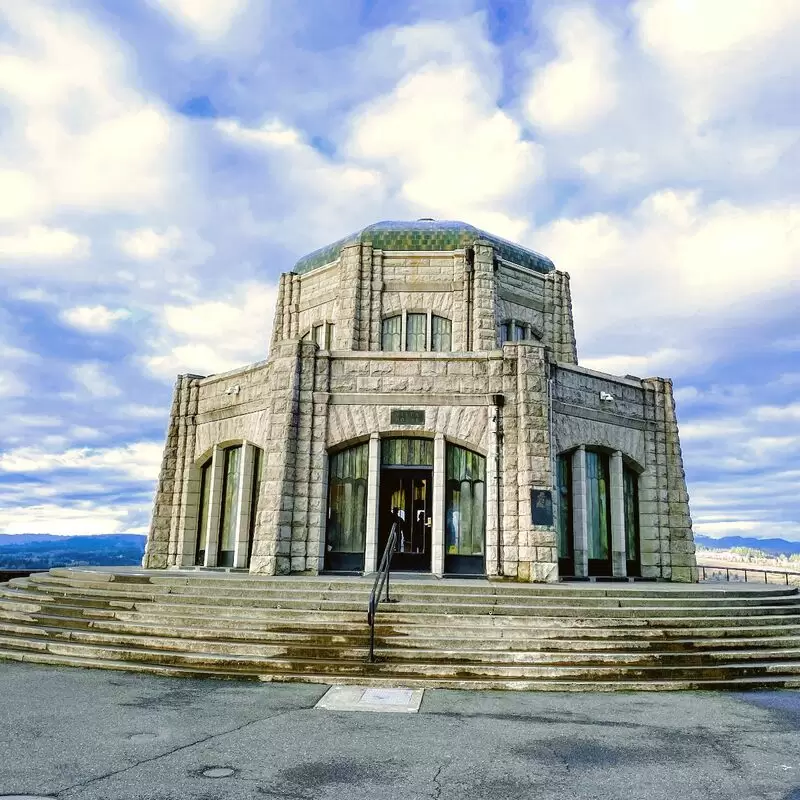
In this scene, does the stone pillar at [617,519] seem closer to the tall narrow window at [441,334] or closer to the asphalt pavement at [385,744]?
the tall narrow window at [441,334]

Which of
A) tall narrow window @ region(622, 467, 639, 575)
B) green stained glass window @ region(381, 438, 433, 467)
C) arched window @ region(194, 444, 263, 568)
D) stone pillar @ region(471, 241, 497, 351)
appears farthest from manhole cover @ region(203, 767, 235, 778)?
stone pillar @ region(471, 241, 497, 351)

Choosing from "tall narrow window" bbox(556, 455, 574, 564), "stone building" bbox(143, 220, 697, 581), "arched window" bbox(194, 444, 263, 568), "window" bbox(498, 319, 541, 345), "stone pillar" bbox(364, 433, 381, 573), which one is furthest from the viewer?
"window" bbox(498, 319, 541, 345)

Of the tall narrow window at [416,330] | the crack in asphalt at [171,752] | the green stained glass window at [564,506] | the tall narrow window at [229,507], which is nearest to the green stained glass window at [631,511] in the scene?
the green stained glass window at [564,506]

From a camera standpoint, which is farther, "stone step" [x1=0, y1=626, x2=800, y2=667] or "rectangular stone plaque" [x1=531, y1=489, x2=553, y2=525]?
"rectangular stone plaque" [x1=531, y1=489, x2=553, y2=525]

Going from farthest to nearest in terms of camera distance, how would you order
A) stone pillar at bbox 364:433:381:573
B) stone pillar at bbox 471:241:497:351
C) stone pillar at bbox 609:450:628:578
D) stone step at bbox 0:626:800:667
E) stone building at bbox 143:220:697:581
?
stone pillar at bbox 471:241:497:351 < stone pillar at bbox 609:450:628:578 < stone pillar at bbox 364:433:381:573 < stone building at bbox 143:220:697:581 < stone step at bbox 0:626:800:667

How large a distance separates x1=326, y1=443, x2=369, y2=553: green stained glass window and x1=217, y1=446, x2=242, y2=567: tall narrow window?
9.91 ft

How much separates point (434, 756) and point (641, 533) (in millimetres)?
13383

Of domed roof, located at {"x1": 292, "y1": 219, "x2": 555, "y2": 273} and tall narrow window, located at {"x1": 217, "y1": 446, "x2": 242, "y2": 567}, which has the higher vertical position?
domed roof, located at {"x1": 292, "y1": 219, "x2": 555, "y2": 273}

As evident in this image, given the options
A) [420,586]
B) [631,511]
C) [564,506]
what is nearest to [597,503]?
[564,506]

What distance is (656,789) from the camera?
17.0 feet

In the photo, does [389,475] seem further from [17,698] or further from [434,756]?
[434,756]

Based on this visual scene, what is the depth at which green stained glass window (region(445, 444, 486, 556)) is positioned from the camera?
51.0 feet

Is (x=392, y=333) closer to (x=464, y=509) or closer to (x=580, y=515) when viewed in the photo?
(x=464, y=509)

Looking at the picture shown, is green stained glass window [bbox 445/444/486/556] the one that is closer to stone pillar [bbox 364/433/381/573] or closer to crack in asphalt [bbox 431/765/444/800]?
stone pillar [bbox 364/433/381/573]
